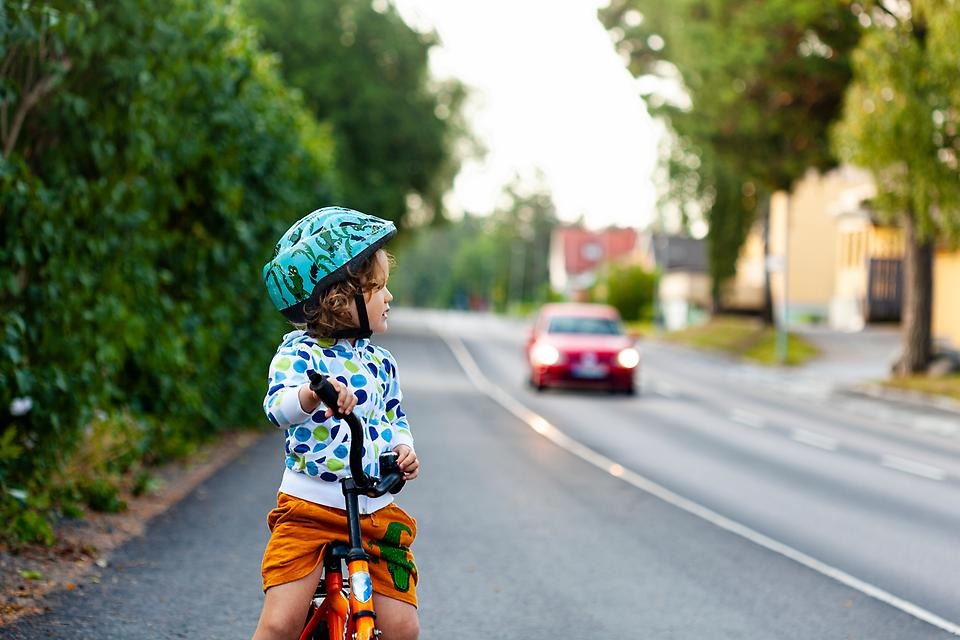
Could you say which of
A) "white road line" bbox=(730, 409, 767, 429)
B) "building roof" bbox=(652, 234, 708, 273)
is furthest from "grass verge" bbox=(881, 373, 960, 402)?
"building roof" bbox=(652, 234, 708, 273)

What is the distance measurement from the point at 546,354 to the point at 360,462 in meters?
20.9

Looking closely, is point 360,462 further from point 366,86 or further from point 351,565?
point 366,86

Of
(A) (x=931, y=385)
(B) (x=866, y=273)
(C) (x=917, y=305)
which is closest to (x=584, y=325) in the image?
(A) (x=931, y=385)

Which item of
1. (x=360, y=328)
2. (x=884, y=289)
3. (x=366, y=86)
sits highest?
(x=366, y=86)

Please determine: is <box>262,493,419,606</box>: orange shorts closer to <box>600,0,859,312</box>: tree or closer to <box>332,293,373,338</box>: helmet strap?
<box>332,293,373,338</box>: helmet strap

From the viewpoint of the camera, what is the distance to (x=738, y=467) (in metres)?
14.2

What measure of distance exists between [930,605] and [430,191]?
152 ft

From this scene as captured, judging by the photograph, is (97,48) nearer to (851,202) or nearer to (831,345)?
(831,345)

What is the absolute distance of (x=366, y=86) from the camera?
1789 inches

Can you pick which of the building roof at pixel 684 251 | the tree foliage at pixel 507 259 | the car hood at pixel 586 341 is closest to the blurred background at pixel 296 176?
the car hood at pixel 586 341

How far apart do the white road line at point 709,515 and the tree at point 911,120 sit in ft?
27.4

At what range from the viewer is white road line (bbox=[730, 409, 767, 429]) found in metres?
20.0

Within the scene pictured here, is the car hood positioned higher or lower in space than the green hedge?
lower

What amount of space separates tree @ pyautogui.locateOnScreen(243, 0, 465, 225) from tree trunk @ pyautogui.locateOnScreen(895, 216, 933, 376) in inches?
777
